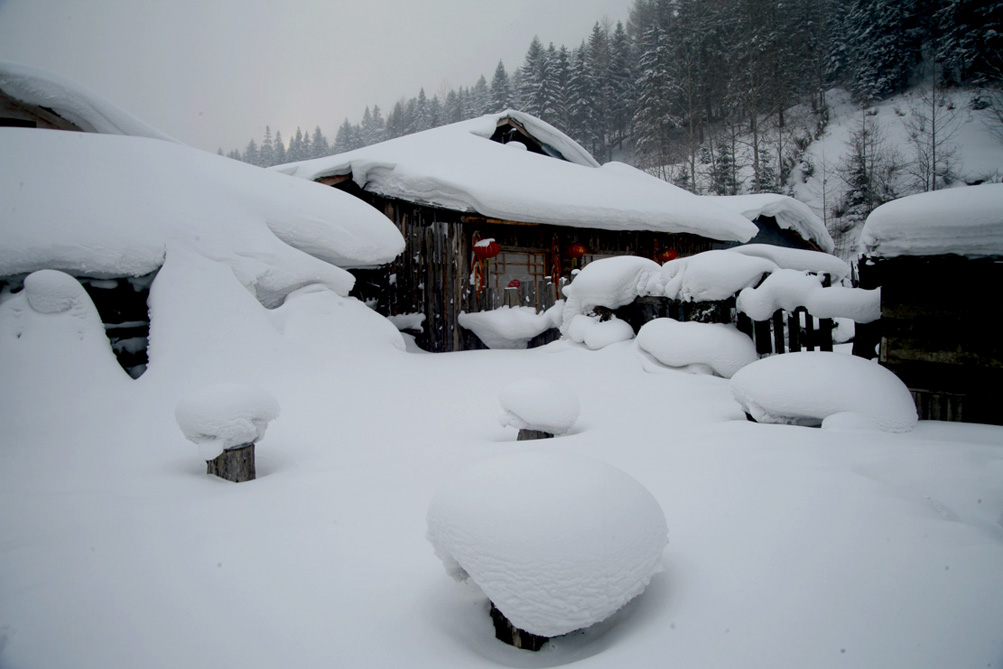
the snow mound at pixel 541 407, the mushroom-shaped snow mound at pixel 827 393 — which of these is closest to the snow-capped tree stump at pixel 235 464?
the snow mound at pixel 541 407

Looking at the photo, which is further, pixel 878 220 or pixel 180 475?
pixel 878 220

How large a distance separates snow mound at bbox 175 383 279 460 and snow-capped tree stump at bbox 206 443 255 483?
41 mm

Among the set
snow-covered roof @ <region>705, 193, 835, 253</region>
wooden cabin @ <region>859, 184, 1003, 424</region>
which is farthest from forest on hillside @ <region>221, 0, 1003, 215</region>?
wooden cabin @ <region>859, 184, 1003, 424</region>

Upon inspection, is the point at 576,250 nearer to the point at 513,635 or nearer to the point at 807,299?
the point at 807,299

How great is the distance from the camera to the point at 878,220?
3322 mm

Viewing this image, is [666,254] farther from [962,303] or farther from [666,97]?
[666,97]

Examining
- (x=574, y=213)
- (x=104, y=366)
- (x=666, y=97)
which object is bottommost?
(x=104, y=366)

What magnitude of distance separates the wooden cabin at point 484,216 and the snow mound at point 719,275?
323cm

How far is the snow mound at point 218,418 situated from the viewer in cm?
289

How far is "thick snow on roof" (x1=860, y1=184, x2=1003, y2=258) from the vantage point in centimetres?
293

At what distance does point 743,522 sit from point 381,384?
380cm

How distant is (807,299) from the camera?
189 inches

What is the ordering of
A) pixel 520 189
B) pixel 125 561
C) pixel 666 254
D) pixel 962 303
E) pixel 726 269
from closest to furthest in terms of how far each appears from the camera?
pixel 125 561, pixel 962 303, pixel 726 269, pixel 520 189, pixel 666 254

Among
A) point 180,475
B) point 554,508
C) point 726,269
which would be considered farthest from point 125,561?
point 726,269
